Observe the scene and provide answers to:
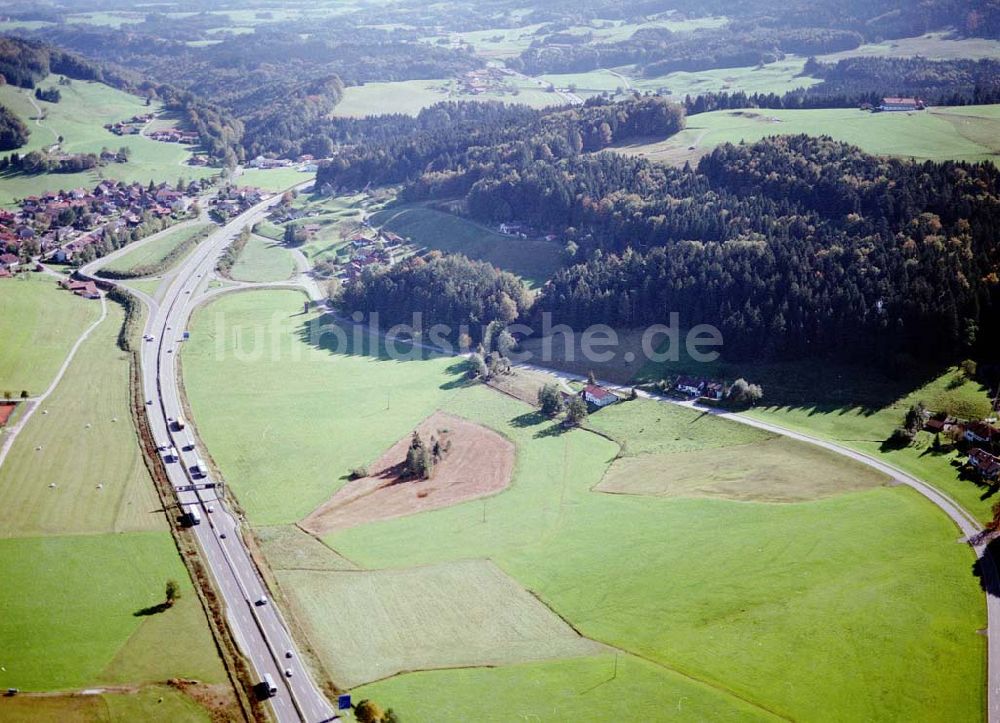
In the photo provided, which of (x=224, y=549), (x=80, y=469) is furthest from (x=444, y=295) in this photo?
(x=224, y=549)

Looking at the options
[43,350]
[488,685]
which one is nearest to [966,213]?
[488,685]

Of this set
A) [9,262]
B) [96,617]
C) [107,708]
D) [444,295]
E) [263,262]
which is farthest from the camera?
[263,262]

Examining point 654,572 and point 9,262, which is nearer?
point 654,572

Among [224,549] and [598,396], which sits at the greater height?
[598,396]

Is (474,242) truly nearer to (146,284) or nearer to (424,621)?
(146,284)

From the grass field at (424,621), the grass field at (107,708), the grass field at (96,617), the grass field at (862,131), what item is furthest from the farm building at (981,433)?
the grass field at (107,708)

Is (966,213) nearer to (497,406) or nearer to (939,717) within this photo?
(497,406)

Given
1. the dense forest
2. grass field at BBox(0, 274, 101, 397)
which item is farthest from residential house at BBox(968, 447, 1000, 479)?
grass field at BBox(0, 274, 101, 397)
